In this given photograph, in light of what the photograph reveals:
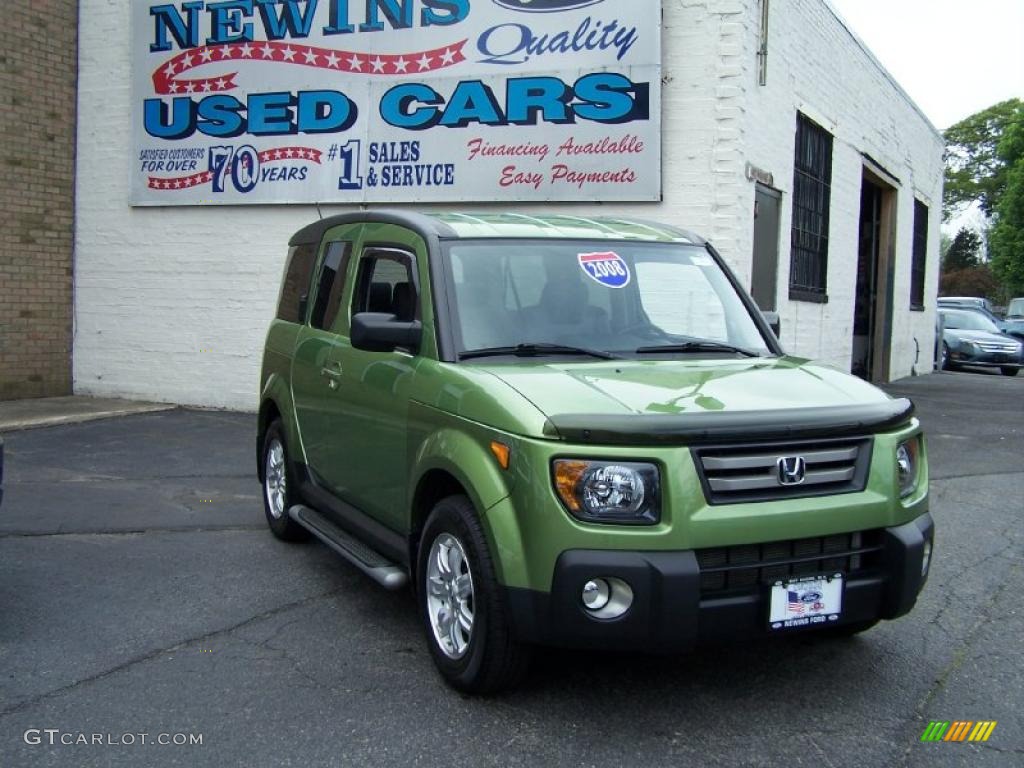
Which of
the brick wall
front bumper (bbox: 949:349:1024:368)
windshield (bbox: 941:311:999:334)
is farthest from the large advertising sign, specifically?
windshield (bbox: 941:311:999:334)

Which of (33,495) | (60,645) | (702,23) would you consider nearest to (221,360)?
(33,495)

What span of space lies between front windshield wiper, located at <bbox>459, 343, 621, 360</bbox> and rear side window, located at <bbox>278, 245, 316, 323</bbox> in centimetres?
210

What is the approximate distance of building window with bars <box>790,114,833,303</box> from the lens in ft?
41.8

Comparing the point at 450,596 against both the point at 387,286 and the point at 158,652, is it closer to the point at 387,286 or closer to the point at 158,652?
the point at 158,652

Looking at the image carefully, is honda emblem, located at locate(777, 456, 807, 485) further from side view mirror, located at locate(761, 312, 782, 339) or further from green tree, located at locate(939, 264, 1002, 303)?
green tree, located at locate(939, 264, 1002, 303)

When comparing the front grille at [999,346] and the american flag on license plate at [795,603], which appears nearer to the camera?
the american flag on license plate at [795,603]

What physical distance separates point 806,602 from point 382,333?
1996 millimetres

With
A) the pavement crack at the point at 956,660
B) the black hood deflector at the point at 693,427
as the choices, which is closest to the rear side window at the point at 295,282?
the black hood deflector at the point at 693,427

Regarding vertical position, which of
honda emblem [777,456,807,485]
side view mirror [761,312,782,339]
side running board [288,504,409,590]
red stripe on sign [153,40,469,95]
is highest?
red stripe on sign [153,40,469,95]

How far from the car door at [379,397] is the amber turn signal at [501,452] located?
82 centimetres

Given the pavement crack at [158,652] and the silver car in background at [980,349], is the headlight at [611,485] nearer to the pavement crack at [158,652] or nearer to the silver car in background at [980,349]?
the pavement crack at [158,652]

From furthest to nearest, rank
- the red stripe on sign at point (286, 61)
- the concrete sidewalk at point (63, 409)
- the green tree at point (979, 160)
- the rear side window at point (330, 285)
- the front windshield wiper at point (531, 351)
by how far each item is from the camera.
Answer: the green tree at point (979, 160) < the red stripe on sign at point (286, 61) < the concrete sidewalk at point (63, 409) < the rear side window at point (330, 285) < the front windshield wiper at point (531, 351)

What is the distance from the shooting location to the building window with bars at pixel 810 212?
12.7 m

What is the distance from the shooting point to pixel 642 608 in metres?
3.42
